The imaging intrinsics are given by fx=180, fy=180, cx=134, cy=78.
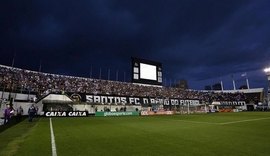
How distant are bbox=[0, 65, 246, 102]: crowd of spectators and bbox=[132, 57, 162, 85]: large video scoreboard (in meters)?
6.98

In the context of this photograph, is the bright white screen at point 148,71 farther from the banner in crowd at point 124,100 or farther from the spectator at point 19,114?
the spectator at point 19,114

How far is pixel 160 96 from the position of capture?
2667 inches

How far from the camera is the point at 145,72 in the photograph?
188 ft

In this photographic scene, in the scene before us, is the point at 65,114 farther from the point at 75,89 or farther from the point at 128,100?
the point at 128,100

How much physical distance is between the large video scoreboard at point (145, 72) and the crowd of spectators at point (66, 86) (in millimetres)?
6976

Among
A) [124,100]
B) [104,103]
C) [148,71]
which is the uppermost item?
[148,71]

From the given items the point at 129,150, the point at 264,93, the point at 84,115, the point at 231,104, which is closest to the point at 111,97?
the point at 84,115

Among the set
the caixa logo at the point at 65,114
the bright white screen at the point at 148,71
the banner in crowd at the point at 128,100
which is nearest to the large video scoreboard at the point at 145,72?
the bright white screen at the point at 148,71

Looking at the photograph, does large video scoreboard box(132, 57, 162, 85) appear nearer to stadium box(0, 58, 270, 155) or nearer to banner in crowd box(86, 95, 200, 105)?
stadium box(0, 58, 270, 155)

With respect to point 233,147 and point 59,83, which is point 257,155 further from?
point 59,83

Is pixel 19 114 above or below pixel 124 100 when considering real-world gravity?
below

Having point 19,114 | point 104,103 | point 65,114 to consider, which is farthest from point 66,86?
point 19,114

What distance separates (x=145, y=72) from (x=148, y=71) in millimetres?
1433

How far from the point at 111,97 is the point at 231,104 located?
217 ft
